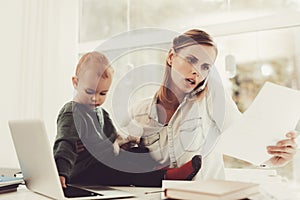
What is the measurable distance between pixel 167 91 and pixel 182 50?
0.44 feet

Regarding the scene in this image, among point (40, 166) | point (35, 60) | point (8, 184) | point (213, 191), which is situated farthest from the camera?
point (35, 60)

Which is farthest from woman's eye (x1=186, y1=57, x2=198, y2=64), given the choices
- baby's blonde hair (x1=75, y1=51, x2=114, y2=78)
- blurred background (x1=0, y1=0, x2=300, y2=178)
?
baby's blonde hair (x1=75, y1=51, x2=114, y2=78)

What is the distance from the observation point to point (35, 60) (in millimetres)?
1512

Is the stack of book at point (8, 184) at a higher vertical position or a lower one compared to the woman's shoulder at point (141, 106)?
lower

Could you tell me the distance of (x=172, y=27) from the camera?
4.66 feet

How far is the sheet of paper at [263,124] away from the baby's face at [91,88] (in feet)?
1.23

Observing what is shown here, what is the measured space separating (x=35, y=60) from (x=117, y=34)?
379 mm

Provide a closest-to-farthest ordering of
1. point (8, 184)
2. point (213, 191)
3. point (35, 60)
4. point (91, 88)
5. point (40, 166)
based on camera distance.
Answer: point (213, 191)
point (40, 166)
point (8, 184)
point (91, 88)
point (35, 60)

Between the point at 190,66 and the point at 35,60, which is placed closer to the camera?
the point at 190,66

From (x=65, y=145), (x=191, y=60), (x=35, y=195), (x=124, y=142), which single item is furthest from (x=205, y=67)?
(x=35, y=195)

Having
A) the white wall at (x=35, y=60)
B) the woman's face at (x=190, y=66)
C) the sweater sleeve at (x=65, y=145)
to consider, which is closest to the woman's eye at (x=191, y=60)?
the woman's face at (x=190, y=66)

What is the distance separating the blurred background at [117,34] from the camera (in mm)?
1241

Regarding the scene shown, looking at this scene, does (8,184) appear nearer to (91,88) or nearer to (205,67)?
(91,88)

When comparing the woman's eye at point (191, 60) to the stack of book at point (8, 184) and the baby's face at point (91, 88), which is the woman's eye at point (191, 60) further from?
the stack of book at point (8, 184)
